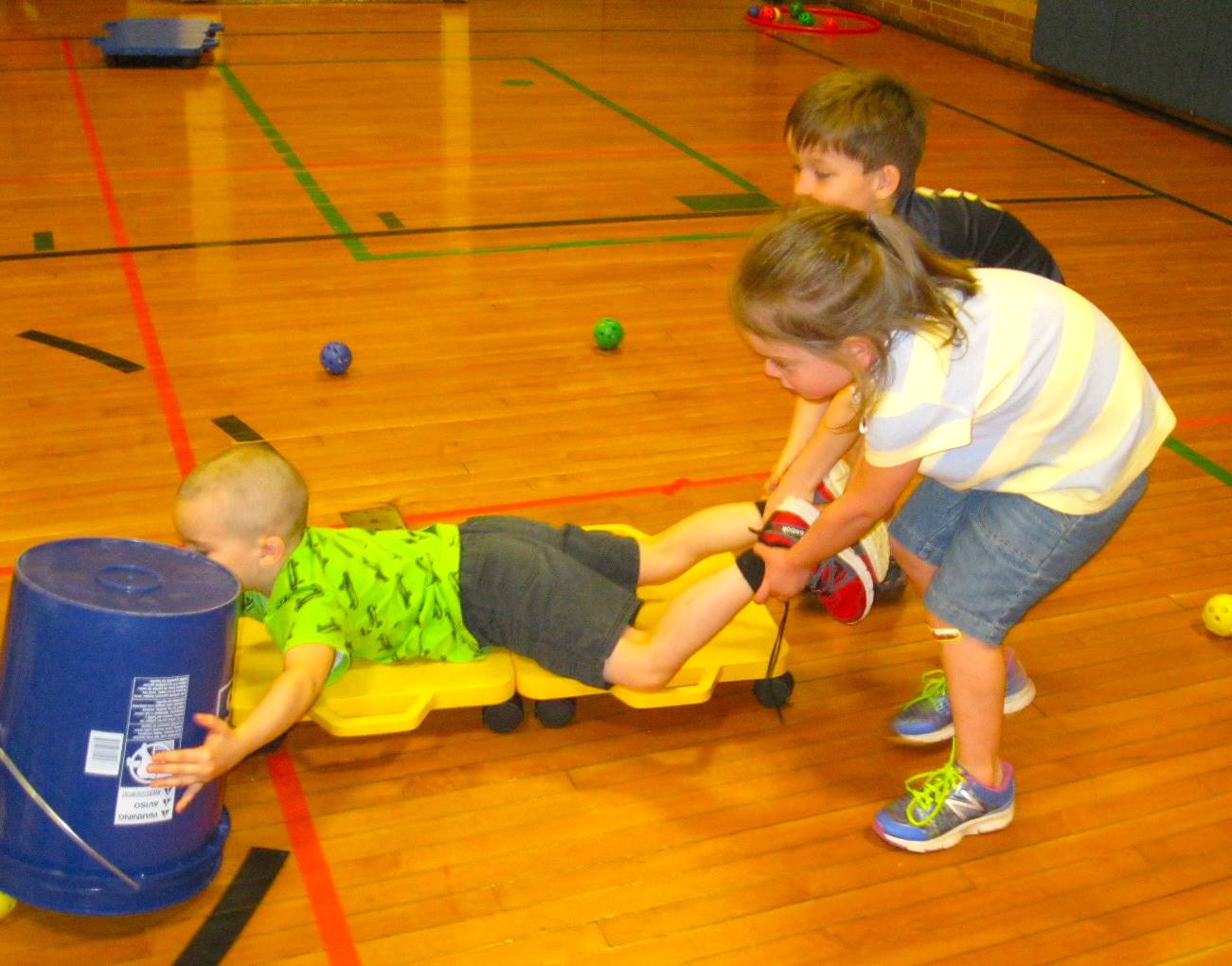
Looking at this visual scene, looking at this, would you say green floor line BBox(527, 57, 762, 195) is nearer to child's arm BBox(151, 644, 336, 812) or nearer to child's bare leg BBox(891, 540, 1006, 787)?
child's bare leg BBox(891, 540, 1006, 787)

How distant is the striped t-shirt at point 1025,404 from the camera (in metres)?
1.71

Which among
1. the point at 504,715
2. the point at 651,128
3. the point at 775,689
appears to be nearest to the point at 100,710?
the point at 504,715

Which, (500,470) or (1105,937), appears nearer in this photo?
(1105,937)

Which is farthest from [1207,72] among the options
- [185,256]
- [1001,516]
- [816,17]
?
[1001,516]

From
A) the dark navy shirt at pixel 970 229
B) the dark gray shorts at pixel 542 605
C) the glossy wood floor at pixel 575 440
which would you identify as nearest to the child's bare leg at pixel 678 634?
the dark gray shorts at pixel 542 605

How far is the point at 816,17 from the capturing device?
8.95 metres

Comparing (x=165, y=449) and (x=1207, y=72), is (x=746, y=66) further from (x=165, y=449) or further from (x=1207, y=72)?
(x=165, y=449)

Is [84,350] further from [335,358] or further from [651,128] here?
[651,128]

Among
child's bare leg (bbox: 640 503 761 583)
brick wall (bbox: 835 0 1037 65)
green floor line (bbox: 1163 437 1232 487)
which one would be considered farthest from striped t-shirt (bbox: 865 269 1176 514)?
brick wall (bbox: 835 0 1037 65)

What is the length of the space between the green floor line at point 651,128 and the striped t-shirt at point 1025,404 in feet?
11.5

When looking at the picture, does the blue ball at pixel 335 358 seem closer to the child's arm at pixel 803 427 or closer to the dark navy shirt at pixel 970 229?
the child's arm at pixel 803 427

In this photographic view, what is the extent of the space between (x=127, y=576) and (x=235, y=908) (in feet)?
1.59

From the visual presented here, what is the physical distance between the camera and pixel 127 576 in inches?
68.4

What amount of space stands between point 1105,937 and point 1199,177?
4.78m
